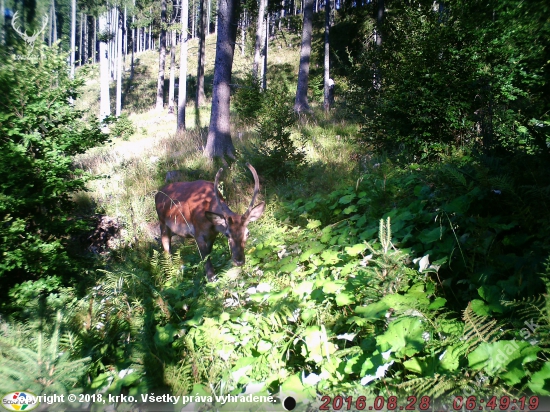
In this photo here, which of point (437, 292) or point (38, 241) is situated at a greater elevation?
point (437, 292)

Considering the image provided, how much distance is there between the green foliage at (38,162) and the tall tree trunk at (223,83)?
4402mm

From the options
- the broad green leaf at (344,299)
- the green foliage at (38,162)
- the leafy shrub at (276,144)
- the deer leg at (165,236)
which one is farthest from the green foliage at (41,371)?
the leafy shrub at (276,144)

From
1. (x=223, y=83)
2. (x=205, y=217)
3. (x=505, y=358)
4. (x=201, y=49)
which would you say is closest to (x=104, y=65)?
(x=201, y=49)

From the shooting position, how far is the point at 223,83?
9906 millimetres

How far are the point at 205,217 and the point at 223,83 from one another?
589 centimetres

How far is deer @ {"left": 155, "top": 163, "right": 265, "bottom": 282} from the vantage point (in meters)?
4.80

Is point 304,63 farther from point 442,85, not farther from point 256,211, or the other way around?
point 256,211

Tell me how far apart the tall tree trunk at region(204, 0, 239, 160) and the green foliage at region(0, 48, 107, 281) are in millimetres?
4402

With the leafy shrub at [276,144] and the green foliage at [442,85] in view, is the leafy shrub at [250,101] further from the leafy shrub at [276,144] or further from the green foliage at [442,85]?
the green foliage at [442,85]

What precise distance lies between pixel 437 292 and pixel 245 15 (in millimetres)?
44570

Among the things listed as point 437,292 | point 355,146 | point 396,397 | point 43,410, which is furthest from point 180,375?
point 355,146

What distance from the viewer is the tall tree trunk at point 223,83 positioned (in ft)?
31.8

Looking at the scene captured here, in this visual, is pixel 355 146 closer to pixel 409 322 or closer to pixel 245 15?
pixel 409 322

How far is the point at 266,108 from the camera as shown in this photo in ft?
25.3
